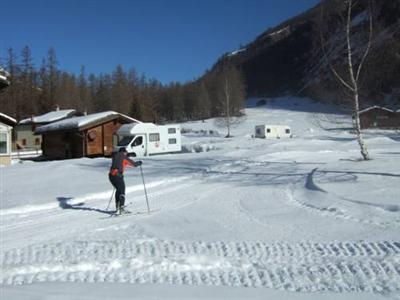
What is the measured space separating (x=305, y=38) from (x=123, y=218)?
196m

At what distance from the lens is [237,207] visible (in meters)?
12.8

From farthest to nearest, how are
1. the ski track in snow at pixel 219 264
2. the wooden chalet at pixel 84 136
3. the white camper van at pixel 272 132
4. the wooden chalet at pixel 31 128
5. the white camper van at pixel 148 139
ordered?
1. the wooden chalet at pixel 31 128
2. the white camper van at pixel 272 132
3. the wooden chalet at pixel 84 136
4. the white camper van at pixel 148 139
5. the ski track in snow at pixel 219 264

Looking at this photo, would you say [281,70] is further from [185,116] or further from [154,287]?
[154,287]

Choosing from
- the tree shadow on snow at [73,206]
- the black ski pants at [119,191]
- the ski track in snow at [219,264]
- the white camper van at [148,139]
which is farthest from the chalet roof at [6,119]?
the ski track in snow at [219,264]

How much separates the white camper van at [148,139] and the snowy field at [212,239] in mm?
17823

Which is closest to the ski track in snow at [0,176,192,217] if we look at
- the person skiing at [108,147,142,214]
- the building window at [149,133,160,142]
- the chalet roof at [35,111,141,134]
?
the person skiing at [108,147,142,214]

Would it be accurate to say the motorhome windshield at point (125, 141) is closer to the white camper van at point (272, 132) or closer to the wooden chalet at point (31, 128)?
the white camper van at point (272, 132)

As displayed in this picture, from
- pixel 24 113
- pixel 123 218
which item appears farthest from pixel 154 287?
pixel 24 113

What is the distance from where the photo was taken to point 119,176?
524 inches

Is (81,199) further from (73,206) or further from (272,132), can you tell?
(272,132)

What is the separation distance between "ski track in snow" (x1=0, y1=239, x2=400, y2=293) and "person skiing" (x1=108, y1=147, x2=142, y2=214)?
3.80 meters

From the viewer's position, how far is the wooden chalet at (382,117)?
2098 cm

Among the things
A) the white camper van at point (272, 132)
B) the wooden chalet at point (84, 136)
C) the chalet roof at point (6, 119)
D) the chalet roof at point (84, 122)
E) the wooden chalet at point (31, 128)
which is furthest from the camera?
the wooden chalet at point (31, 128)

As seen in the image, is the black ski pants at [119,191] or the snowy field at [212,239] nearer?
the snowy field at [212,239]
